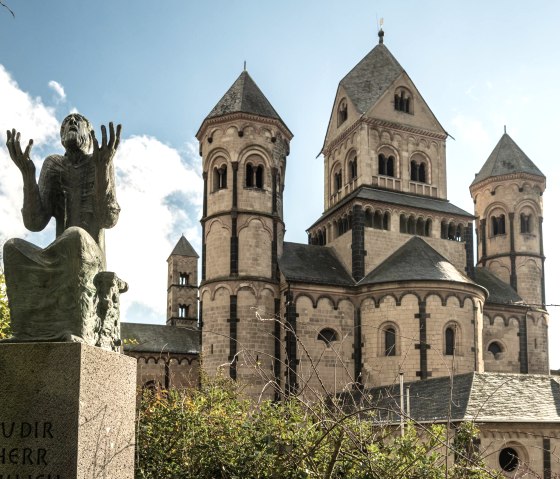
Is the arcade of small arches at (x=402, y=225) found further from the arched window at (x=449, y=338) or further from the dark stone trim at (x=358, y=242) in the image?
the arched window at (x=449, y=338)

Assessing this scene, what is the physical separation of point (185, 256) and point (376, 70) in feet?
99.0

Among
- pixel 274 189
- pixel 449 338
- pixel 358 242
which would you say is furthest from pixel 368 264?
pixel 274 189

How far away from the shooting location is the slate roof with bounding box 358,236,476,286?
132 feet

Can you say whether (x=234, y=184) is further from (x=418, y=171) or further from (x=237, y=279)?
(x=418, y=171)

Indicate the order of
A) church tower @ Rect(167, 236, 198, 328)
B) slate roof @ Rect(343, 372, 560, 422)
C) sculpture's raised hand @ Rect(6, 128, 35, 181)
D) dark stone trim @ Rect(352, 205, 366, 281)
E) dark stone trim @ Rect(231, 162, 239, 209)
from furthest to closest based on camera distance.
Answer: church tower @ Rect(167, 236, 198, 328), dark stone trim @ Rect(352, 205, 366, 281), dark stone trim @ Rect(231, 162, 239, 209), slate roof @ Rect(343, 372, 560, 422), sculpture's raised hand @ Rect(6, 128, 35, 181)

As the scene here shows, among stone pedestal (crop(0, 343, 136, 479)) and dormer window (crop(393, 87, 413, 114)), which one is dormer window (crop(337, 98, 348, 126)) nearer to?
dormer window (crop(393, 87, 413, 114))

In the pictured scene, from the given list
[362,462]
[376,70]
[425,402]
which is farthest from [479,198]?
[362,462]

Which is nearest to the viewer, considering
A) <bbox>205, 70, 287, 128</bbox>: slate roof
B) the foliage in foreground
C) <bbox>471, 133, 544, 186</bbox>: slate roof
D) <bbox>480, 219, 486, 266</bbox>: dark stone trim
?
the foliage in foreground

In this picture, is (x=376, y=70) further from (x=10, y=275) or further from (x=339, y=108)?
(x=10, y=275)

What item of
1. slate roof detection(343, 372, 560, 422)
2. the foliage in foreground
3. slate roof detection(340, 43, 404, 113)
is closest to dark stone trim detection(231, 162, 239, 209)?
slate roof detection(340, 43, 404, 113)

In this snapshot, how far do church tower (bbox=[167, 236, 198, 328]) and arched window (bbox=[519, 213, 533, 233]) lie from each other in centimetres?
3049

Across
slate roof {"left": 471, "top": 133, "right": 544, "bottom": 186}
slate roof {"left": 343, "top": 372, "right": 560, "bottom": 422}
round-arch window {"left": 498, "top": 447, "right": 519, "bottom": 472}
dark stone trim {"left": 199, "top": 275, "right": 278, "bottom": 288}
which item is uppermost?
slate roof {"left": 471, "top": 133, "right": 544, "bottom": 186}

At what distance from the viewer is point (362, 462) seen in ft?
28.0

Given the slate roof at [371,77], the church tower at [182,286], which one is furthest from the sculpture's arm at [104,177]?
the church tower at [182,286]
